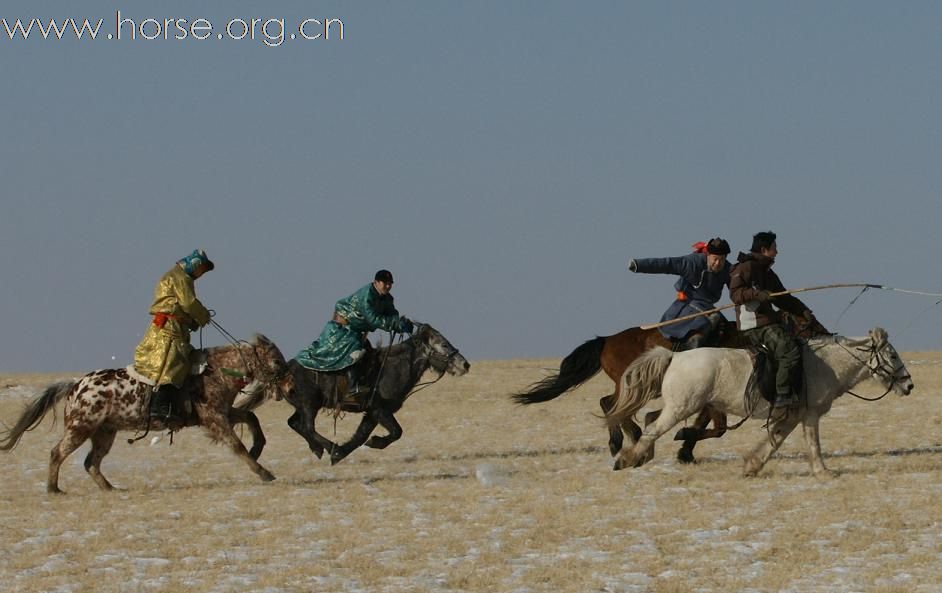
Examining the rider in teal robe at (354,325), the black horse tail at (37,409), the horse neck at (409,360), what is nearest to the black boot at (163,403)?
the black horse tail at (37,409)

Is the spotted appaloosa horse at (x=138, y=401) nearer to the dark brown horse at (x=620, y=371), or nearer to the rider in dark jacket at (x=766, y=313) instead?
the dark brown horse at (x=620, y=371)

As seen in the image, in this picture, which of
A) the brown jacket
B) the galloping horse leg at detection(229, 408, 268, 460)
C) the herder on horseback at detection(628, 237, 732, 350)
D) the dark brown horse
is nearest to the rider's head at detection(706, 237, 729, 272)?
the herder on horseback at detection(628, 237, 732, 350)

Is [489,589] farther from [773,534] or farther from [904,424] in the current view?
[904,424]

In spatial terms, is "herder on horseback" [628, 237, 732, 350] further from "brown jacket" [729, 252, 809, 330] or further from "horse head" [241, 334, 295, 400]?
"horse head" [241, 334, 295, 400]

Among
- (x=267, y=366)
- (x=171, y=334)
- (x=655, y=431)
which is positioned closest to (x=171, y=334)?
(x=171, y=334)

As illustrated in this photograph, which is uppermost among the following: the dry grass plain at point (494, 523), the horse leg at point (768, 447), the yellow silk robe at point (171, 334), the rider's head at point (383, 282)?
the rider's head at point (383, 282)

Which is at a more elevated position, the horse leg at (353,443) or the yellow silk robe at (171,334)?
the yellow silk robe at (171,334)

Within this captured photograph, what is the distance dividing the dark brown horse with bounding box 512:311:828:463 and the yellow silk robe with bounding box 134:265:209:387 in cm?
396

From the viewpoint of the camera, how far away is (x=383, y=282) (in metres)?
15.6

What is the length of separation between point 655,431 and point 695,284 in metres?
2.65

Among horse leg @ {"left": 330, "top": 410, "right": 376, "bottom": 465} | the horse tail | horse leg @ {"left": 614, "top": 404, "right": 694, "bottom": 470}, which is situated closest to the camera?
horse leg @ {"left": 614, "top": 404, "right": 694, "bottom": 470}

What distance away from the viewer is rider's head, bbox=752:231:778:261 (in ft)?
42.0

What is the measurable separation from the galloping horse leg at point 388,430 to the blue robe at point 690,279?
3428 mm

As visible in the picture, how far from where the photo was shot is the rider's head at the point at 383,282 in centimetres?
1555
